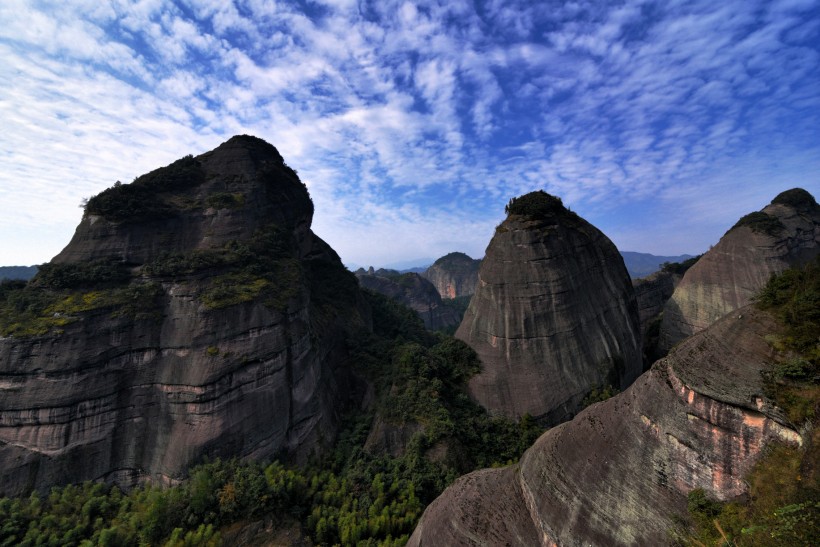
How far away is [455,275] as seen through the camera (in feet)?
455

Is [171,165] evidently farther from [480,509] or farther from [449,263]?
[449,263]

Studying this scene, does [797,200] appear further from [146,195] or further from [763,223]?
[146,195]

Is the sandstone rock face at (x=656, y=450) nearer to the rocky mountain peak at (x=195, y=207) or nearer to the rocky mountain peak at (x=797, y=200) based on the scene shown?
the rocky mountain peak at (x=195, y=207)

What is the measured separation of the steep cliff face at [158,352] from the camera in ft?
59.2

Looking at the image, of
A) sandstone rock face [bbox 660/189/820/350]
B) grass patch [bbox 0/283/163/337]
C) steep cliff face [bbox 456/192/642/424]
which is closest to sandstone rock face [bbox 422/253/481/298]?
sandstone rock face [bbox 660/189/820/350]

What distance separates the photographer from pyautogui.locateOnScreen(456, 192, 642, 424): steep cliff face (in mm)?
24703

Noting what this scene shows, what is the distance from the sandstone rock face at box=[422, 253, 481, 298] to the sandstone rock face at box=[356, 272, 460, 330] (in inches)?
1462

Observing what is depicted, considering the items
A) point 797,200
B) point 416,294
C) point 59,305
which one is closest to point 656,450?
point 59,305

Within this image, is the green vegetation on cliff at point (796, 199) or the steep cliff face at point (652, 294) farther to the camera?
the steep cliff face at point (652, 294)

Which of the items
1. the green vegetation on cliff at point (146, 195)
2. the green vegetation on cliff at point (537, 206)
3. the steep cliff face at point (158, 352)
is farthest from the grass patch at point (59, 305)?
the green vegetation on cliff at point (537, 206)

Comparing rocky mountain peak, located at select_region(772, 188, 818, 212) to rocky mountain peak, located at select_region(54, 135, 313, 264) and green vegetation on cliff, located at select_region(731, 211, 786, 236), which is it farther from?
rocky mountain peak, located at select_region(54, 135, 313, 264)

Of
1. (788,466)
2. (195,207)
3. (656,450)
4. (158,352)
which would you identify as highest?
(195,207)

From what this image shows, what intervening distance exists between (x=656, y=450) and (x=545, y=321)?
1730 centimetres

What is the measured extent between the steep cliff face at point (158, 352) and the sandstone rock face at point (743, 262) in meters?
39.3
